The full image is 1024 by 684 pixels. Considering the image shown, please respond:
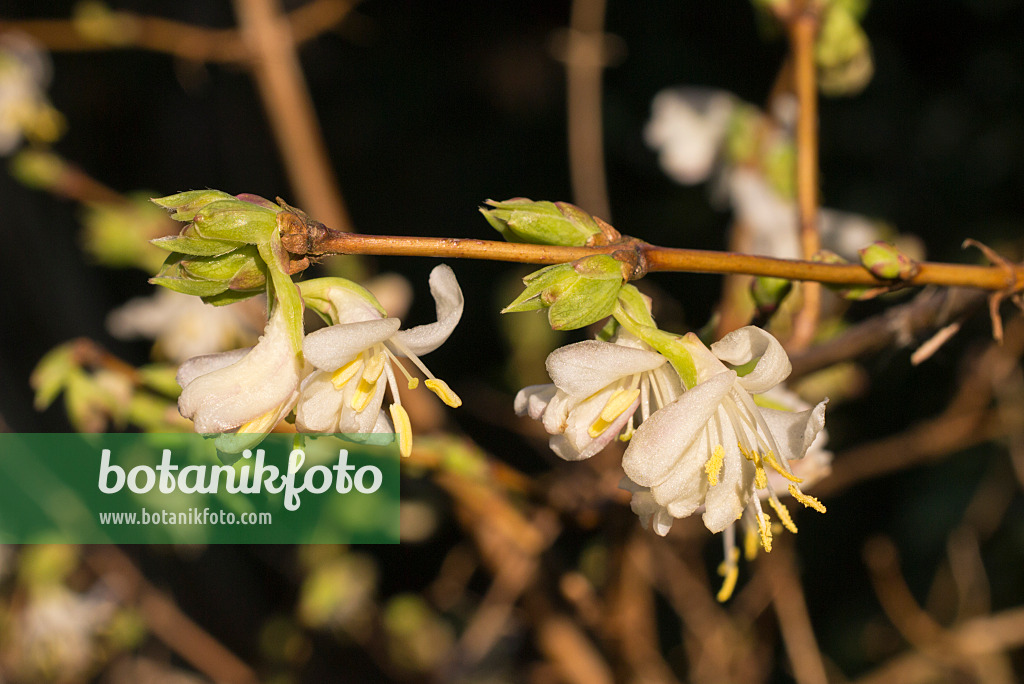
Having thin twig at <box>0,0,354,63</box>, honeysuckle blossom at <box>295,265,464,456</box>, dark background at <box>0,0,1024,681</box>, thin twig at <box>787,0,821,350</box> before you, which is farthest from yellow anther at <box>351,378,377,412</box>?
dark background at <box>0,0,1024,681</box>

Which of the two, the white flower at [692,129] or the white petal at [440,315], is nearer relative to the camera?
the white petal at [440,315]

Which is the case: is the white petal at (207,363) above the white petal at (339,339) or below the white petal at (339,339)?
above

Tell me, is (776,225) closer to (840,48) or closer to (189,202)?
Result: (840,48)

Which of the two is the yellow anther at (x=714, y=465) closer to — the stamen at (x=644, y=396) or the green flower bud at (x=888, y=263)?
the stamen at (x=644, y=396)

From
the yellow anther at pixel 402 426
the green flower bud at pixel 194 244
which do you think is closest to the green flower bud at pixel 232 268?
the green flower bud at pixel 194 244

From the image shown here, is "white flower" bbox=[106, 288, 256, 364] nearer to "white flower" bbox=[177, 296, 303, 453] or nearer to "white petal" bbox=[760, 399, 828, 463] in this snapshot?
"white flower" bbox=[177, 296, 303, 453]

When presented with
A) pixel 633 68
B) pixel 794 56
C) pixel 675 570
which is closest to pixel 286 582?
pixel 675 570

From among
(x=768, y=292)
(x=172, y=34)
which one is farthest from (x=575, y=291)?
(x=172, y=34)
